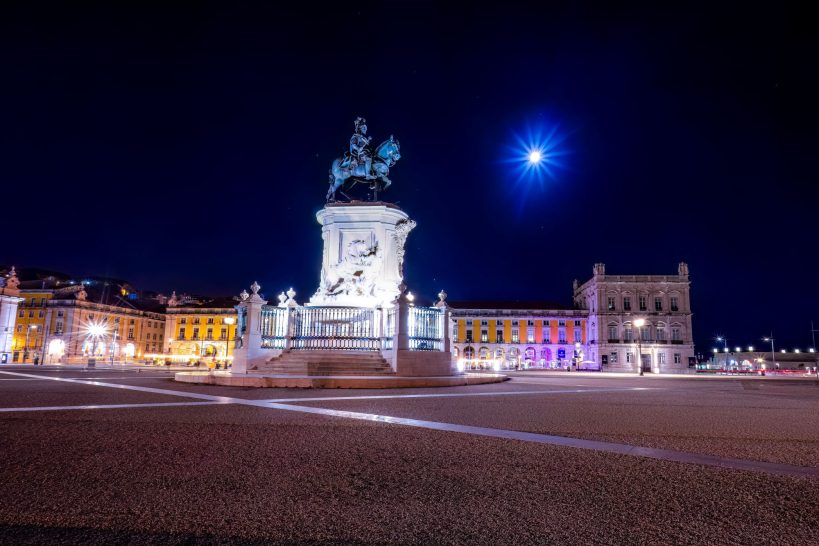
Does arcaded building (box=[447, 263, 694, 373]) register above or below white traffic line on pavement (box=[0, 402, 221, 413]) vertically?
above

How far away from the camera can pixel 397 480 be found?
3.41 m

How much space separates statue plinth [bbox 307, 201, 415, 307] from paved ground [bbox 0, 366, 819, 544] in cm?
1066

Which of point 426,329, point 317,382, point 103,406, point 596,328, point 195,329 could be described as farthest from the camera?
point 195,329

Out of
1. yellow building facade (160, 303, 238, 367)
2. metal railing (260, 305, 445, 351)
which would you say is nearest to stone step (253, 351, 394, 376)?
metal railing (260, 305, 445, 351)

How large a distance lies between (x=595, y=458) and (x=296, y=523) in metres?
2.63

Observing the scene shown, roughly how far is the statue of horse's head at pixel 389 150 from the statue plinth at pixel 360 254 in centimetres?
205

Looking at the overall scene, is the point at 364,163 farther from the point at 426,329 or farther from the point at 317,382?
the point at 317,382

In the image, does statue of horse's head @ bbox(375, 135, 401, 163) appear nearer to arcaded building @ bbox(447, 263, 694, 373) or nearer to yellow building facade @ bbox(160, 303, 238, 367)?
arcaded building @ bbox(447, 263, 694, 373)

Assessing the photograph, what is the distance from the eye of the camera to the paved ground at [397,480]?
2.45m

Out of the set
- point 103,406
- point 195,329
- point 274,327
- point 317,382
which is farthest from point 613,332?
point 103,406

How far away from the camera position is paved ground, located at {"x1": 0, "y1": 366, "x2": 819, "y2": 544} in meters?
2.45

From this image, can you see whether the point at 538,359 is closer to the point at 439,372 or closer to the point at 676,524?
the point at 439,372

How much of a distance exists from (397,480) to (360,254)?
14405mm

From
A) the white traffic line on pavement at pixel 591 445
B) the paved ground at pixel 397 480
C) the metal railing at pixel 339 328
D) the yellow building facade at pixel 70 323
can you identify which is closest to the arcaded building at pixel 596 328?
the yellow building facade at pixel 70 323
